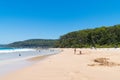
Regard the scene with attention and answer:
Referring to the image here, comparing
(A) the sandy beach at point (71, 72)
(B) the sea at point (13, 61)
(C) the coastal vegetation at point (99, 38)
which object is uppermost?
(C) the coastal vegetation at point (99, 38)

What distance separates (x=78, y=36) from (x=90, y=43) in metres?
20.0

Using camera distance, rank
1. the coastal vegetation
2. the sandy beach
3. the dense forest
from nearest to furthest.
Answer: the sandy beach < the coastal vegetation < the dense forest

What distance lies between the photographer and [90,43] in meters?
129

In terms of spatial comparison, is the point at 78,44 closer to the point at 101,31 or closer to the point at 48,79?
the point at 101,31

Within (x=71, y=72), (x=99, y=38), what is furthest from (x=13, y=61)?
(x=99, y=38)

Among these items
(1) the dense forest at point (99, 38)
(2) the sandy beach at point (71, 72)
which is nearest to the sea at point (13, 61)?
(2) the sandy beach at point (71, 72)

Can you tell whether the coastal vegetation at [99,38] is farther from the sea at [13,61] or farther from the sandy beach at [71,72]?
the sandy beach at [71,72]

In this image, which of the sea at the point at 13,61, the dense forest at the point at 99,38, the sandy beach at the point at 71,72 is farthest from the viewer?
the dense forest at the point at 99,38

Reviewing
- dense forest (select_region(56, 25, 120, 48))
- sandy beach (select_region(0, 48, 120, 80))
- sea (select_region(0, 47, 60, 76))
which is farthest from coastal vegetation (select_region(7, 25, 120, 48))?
sandy beach (select_region(0, 48, 120, 80))

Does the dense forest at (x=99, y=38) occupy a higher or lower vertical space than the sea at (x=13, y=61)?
higher

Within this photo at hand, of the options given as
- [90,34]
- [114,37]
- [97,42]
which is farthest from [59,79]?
[90,34]

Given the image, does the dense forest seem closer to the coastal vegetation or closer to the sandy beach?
the coastal vegetation

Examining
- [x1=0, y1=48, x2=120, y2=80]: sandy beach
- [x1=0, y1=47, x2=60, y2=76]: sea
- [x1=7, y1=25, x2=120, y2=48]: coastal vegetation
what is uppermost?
[x1=7, y1=25, x2=120, y2=48]: coastal vegetation

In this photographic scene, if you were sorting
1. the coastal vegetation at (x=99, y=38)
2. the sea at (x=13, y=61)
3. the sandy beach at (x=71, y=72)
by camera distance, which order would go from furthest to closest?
1. the coastal vegetation at (x=99, y=38)
2. the sea at (x=13, y=61)
3. the sandy beach at (x=71, y=72)
